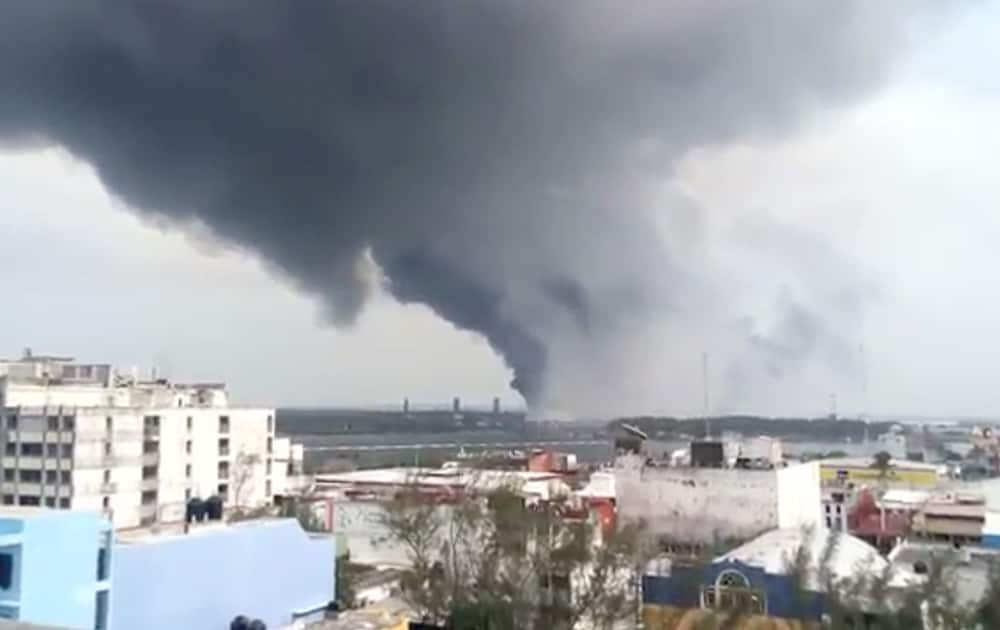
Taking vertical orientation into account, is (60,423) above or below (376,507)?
above

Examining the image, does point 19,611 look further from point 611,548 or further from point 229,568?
point 611,548

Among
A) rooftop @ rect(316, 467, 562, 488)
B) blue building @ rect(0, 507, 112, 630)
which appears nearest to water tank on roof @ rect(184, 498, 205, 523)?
blue building @ rect(0, 507, 112, 630)

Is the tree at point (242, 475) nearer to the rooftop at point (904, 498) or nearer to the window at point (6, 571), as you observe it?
the rooftop at point (904, 498)

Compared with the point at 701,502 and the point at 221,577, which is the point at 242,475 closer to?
the point at 701,502

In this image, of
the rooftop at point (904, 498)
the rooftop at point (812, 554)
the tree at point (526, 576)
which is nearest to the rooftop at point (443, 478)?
the rooftop at point (812, 554)

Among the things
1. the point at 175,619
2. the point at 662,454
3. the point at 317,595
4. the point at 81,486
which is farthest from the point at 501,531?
the point at 81,486

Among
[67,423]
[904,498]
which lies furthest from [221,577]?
[904,498]
